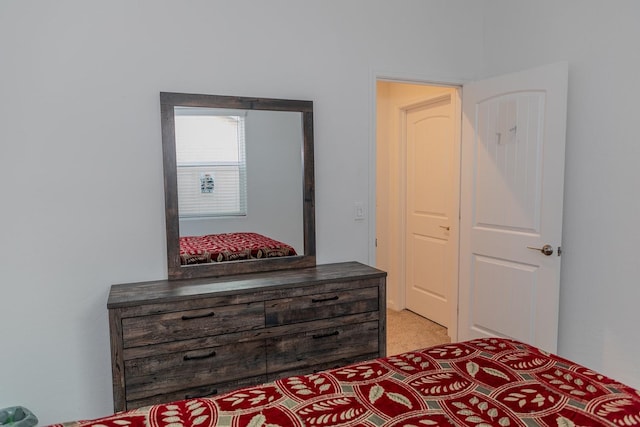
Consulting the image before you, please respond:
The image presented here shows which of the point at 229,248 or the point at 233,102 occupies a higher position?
the point at 233,102

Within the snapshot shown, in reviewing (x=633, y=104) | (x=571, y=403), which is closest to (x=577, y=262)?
(x=633, y=104)

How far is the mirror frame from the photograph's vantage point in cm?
242

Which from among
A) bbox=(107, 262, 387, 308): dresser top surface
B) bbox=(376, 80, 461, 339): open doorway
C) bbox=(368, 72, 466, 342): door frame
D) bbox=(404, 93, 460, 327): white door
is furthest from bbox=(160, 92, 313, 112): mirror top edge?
bbox=(404, 93, 460, 327): white door

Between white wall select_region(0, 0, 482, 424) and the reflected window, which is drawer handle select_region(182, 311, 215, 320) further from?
the reflected window

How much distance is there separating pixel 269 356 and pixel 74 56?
1.88 metres

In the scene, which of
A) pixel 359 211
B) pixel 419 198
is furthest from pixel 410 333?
pixel 359 211

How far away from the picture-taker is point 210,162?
2.55 metres

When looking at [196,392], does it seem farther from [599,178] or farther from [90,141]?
[599,178]

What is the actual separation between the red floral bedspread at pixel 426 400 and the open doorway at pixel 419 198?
6.70ft

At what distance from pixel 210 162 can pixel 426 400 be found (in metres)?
1.82

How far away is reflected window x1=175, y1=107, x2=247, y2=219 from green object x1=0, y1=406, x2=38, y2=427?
1.26m

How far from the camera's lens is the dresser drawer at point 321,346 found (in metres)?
2.32

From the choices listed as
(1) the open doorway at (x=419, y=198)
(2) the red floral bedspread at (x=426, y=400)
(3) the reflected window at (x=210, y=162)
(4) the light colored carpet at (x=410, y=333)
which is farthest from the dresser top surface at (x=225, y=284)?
(1) the open doorway at (x=419, y=198)

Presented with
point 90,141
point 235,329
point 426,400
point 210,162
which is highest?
point 90,141
